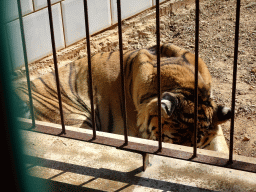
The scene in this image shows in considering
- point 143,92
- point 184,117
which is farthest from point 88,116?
point 184,117

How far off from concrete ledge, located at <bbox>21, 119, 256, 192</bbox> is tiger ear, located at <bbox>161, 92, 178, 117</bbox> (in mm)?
439

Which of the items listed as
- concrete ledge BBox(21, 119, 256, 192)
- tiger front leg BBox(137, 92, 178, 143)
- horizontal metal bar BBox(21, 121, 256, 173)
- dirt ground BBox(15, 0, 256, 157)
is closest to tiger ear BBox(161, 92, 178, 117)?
tiger front leg BBox(137, 92, 178, 143)

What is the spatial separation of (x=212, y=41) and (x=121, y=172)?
3655 mm

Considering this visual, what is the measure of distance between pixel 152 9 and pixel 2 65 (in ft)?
16.2

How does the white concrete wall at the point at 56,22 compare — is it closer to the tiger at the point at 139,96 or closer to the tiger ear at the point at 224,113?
the tiger at the point at 139,96

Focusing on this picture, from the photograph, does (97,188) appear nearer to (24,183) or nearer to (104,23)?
(24,183)

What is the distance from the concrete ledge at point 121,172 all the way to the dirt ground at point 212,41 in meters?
1.83

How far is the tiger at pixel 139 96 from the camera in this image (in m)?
3.16

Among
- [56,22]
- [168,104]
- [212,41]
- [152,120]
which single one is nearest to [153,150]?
[168,104]

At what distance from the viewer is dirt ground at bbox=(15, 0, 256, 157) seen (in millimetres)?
4566

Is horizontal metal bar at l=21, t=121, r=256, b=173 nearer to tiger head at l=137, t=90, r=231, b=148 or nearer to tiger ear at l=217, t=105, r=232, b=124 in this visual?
tiger head at l=137, t=90, r=231, b=148

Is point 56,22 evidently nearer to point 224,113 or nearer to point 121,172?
point 224,113

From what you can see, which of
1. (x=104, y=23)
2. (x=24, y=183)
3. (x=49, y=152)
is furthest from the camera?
(x=104, y=23)

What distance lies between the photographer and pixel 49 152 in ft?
8.70
